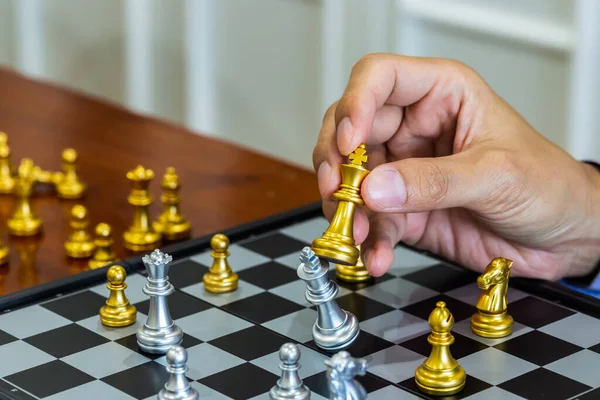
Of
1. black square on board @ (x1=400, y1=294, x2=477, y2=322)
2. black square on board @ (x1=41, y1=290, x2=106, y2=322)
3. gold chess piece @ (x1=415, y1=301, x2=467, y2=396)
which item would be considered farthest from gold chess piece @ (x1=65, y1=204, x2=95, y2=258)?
gold chess piece @ (x1=415, y1=301, x2=467, y2=396)

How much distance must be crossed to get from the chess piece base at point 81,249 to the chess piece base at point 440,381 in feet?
2.09

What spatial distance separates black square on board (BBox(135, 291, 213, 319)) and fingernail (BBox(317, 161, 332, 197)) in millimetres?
218

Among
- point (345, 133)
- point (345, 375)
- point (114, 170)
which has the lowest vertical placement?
point (114, 170)

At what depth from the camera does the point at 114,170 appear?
6.26ft

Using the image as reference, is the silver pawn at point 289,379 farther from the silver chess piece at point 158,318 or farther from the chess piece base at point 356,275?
the chess piece base at point 356,275

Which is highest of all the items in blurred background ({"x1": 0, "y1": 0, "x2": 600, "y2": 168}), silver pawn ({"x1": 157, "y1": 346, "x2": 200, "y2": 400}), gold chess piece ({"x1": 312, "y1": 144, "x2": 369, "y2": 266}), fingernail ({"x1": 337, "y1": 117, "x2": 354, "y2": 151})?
fingernail ({"x1": 337, "y1": 117, "x2": 354, "y2": 151})

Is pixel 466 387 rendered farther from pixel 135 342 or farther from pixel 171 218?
pixel 171 218

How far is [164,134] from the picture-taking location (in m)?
2.11

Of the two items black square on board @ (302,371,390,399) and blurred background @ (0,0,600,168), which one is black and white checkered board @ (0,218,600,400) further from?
blurred background @ (0,0,600,168)

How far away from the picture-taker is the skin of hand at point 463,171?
4.38 feet

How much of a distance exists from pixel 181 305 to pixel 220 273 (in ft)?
0.24

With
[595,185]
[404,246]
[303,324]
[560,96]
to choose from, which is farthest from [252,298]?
[560,96]

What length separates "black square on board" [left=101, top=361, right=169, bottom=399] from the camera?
1054 millimetres

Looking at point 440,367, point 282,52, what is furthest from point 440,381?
point 282,52
